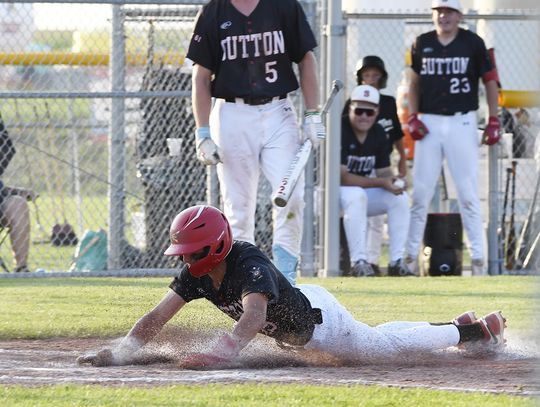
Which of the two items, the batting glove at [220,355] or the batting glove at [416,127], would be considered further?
the batting glove at [416,127]

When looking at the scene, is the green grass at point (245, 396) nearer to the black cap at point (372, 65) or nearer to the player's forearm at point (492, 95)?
the player's forearm at point (492, 95)

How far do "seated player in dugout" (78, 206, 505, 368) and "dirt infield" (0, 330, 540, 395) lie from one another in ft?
0.27

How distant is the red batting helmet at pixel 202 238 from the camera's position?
5.64m

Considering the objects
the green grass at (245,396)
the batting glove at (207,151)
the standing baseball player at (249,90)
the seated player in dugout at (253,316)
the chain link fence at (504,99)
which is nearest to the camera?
the green grass at (245,396)

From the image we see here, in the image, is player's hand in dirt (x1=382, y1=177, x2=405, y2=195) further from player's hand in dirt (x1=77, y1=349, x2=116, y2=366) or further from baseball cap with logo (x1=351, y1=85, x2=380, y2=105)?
player's hand in dirt (x1=77, y1=349, x2=116, y2=366)

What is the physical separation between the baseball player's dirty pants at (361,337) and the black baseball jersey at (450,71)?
5.04 metres

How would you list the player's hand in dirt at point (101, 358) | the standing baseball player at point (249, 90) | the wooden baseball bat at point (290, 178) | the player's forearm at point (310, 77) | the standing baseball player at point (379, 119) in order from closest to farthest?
1. the player's hand in dirt at point (101, 358)
2. the wooden baseball bat at point (290, 178)
3. the standing baseball player at point (249, 90)
4. the player's forearm at point (310, 77)
5. the standing baseball player at point (379, 119)

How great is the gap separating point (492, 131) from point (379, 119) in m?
1.06

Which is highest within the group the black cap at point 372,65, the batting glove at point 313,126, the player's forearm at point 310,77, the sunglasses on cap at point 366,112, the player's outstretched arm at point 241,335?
the black cap at point 372,65

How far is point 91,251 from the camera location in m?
12.1

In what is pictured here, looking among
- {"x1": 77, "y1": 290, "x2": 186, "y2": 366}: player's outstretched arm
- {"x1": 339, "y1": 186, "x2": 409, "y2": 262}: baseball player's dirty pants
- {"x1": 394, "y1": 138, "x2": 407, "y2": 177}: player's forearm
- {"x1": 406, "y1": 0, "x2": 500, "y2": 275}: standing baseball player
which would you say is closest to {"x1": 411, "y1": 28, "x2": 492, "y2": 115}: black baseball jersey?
{"x1": 406, "y1": 0, "x2": 500, "y2": 275}: standing baseball player

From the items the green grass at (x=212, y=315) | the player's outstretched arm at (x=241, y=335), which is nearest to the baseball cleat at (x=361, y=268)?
the green grass at (x=212, y=315)

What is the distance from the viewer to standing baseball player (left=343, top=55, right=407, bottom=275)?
456 inches

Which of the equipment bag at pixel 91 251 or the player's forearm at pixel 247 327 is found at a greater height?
the player's forearm at pixel 247 327
